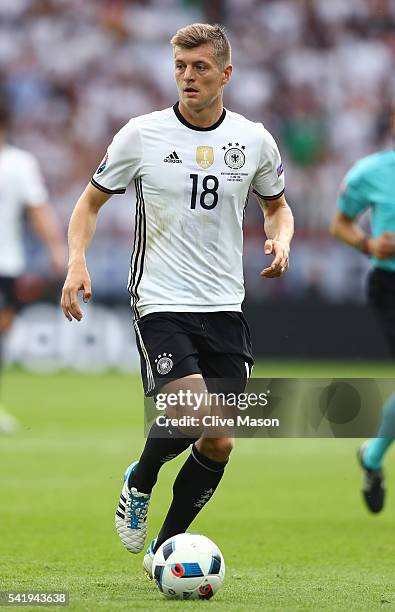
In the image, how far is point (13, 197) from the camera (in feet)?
39.1

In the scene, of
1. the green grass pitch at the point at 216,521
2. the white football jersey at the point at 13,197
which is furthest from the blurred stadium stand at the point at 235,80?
the green grass pitch at the point at 216,521

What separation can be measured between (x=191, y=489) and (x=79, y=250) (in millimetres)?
1159

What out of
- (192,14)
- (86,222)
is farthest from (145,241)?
(192,14)

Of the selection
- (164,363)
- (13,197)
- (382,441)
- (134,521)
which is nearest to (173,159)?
(164,363)

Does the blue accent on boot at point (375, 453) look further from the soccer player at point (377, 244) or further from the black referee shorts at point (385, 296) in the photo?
the black referee shorts at point (385, 296)

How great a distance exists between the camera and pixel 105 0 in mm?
21203

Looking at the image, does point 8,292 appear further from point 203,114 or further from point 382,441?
point 203,114

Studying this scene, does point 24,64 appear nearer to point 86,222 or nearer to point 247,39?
point 247,39

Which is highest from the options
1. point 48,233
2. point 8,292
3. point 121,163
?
point 121,163

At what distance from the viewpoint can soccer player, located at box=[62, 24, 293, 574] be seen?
17.6 ft

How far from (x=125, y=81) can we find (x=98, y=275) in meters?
4.36

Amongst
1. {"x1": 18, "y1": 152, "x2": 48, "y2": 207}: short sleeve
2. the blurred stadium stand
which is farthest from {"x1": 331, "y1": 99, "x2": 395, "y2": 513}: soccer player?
the blurred stadium stand

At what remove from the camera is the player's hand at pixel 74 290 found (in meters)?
5.08

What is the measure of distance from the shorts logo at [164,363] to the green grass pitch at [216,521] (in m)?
0.92
